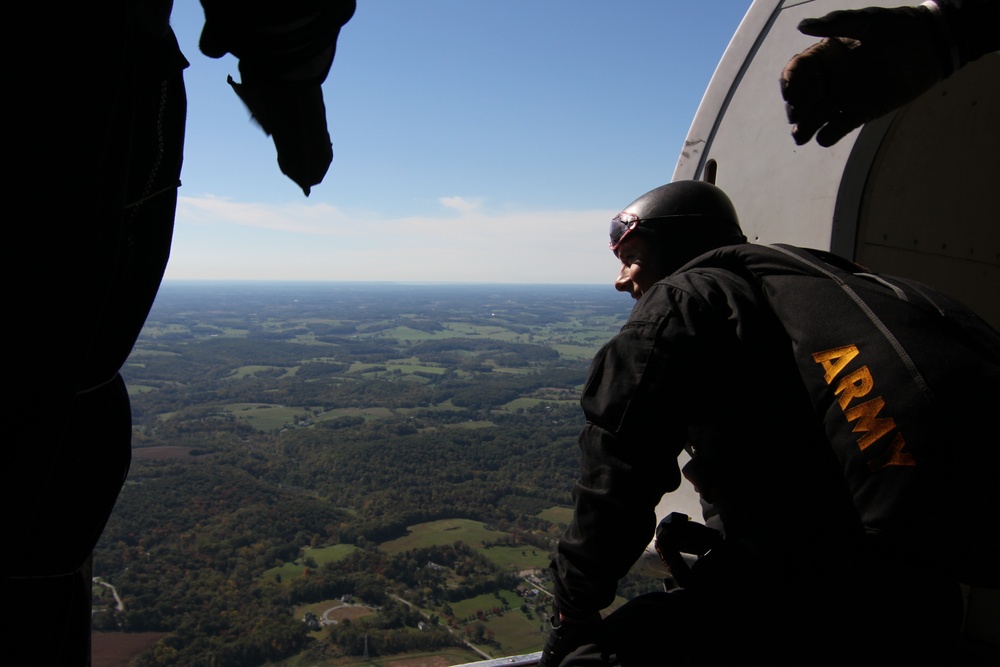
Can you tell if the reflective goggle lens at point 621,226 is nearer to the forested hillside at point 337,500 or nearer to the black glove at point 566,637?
the black glove at point 566,637

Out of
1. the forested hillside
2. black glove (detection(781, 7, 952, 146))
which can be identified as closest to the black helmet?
black glove (detection(781, 7, 952, 146))

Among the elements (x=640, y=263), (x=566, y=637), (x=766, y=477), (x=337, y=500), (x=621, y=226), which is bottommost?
(x=337, y=500)

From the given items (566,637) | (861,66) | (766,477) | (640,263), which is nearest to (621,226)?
(640,263)

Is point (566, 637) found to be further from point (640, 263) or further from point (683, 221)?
point (683, 221)

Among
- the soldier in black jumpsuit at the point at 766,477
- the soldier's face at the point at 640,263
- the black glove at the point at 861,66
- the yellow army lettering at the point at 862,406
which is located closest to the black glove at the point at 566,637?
the soldier in black jumpsuit at the point at 766,477

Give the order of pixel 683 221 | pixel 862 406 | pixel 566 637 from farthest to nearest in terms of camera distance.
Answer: pixel 683 221 → pixel 566 637 → pixel 862 406

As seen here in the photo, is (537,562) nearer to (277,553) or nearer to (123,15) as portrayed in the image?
(277,553)

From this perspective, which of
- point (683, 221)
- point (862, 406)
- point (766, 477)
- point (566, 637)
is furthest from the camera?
point (683, 221)
